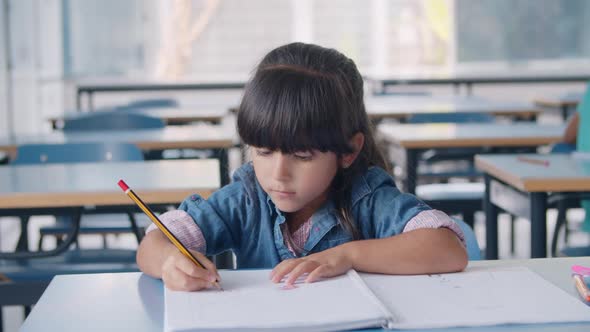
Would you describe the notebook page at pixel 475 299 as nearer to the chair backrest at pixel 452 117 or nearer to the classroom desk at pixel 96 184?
the classroom desk at pixel 96 184

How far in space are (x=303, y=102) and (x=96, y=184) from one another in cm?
94

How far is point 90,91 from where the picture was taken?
7.57 meters

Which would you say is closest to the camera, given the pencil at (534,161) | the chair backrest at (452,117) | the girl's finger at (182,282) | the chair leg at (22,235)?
the girl's finger at (182,282)

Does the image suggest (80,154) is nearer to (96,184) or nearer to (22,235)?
(22,235)

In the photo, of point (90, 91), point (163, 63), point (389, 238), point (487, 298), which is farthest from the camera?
point (163, 63)

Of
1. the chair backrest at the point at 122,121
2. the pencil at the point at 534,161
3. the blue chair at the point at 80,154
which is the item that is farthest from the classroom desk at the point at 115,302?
the chair backrest at the point at 122,121

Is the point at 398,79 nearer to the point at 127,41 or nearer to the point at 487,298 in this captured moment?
the point at 127,41

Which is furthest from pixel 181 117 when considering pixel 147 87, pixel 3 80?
pixel 147 87

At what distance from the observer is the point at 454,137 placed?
339cm

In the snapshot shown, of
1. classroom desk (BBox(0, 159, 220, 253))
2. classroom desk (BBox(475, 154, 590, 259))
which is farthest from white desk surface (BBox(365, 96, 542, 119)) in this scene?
classroom desk (BBox(0, 159, 220, 253))

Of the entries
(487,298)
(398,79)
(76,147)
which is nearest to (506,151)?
(76,147)

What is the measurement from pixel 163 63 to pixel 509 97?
142 inches

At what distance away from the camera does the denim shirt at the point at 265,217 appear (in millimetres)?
1539

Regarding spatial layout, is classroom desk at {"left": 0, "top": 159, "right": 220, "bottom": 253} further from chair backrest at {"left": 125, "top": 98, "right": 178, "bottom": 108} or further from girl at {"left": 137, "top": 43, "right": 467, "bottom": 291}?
chair backrest at {"left": 125, "top": 98, "right": 178, "bottom": 108}
